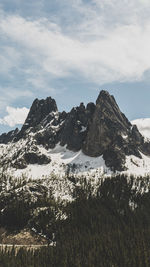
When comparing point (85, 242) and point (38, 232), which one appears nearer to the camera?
point (85, 242)

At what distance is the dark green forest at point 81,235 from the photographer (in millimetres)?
103938

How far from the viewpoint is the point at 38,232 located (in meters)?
157

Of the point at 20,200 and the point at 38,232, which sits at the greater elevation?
the point at 20,200

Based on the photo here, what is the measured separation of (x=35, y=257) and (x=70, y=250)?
17.2 meters

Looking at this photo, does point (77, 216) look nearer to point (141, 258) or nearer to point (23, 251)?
point (23, 251)

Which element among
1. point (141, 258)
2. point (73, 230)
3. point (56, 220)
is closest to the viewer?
point (141, 258)

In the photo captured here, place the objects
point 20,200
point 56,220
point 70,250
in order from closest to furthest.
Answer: point 70,250 < point 56,220 < point 20,200

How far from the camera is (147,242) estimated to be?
117 metres

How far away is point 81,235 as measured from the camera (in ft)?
468

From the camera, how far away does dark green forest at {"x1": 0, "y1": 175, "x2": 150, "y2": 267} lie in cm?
10394

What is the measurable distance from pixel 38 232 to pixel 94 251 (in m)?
57.8

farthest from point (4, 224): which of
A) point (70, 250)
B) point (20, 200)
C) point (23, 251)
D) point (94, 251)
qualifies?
point (94, 251)

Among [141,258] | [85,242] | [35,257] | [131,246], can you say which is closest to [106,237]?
[85,242]

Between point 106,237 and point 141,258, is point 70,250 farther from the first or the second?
point 141,258
